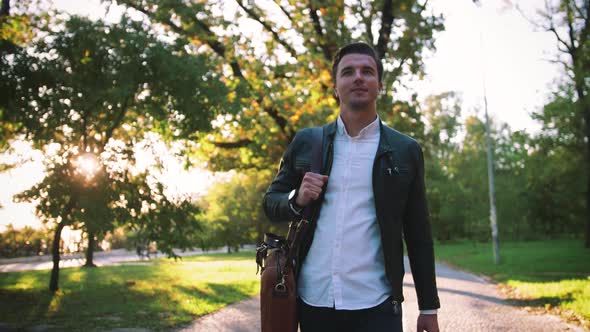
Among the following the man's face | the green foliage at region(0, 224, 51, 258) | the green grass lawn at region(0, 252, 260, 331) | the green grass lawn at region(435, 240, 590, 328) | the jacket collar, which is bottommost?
the green grass lawn at region(435, 240, 590, 328)

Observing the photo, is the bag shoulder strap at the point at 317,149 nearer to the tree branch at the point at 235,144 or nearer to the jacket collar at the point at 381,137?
the jacket collar at the point at 381,137

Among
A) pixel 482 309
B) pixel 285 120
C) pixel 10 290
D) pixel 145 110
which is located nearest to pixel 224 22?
pixel 285 120

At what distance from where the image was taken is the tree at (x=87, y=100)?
436 inches

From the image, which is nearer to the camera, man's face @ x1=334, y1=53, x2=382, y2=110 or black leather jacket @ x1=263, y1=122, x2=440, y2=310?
black leather jacket @ x1=263, y1=122, x2=440, y2=310

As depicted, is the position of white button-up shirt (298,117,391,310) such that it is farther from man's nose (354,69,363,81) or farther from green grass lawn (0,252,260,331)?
green grass lawn (0,252,260,331)

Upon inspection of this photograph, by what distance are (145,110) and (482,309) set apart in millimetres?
8879

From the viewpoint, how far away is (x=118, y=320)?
8.73 metres

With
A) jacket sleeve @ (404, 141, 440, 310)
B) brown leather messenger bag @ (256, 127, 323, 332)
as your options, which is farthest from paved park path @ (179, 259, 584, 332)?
brown leather messenger bag @ (256, 127, 323, 332)

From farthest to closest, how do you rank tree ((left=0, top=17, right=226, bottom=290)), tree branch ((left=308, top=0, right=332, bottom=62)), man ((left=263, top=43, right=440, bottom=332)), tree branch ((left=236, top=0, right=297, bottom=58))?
tree branch ((left=236, top=0, right=297, bottom=58)), tree branch ((left=308, top=0, right=332, bottom=62)), tree ((left=0, top=17, right=226, bottom=290)), man ((left=263, top=43, right=440, bottom=332))

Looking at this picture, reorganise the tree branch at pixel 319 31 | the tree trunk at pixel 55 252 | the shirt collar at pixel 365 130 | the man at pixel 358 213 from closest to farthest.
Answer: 1. the man at pixel 358 213
2. the shirt collar at pixel 365 130
3. the tree trunk at pixel 55 252
4. the tree branch at pixel 319 31

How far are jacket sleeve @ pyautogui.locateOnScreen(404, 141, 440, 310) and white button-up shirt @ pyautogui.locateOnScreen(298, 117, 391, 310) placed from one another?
26 centimetres

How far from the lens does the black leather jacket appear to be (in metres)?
2.32

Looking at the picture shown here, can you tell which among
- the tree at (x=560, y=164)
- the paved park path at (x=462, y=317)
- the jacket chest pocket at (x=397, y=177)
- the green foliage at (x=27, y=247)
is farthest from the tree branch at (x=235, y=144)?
the jacket chest pocket at (x=397, y=177)

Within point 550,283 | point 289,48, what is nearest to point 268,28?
point 289,48
